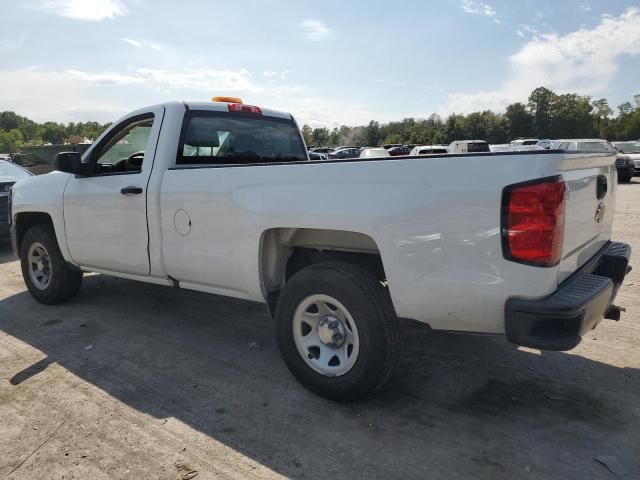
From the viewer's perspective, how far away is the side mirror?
Answer: 4.39 metres

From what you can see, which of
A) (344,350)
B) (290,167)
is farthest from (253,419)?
(290,167)

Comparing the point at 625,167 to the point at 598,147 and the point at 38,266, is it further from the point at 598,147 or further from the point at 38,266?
the point at 38,266

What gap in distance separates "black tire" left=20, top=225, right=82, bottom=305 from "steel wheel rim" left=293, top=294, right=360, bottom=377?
9.91 feet

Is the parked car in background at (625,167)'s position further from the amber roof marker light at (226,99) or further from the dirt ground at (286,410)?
the amber roof marker light at (226,99)

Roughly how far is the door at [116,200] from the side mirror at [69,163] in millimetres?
85

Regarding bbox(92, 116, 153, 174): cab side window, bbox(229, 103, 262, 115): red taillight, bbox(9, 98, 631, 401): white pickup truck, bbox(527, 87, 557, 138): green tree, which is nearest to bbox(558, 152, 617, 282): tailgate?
bbox(9, 98, 631, 401): white pickup truck

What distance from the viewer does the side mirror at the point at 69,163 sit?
4.39 meters

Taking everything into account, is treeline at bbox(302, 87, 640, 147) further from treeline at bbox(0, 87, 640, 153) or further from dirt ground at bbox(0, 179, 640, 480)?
dirt ground at bbox(0, 179, 640, 480)

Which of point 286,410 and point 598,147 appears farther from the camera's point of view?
point 598,147

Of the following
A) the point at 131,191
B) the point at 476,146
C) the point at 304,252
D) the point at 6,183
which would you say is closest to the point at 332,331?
the point at 304,252

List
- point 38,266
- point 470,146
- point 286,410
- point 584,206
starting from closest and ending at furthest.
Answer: point 584,206
point 286,410
point 38,266
point 470,146

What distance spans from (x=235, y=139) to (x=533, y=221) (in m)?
2.91

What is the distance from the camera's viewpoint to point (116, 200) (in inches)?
167

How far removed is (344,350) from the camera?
314cm
